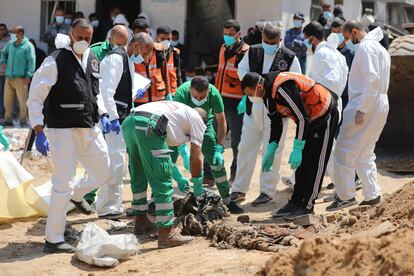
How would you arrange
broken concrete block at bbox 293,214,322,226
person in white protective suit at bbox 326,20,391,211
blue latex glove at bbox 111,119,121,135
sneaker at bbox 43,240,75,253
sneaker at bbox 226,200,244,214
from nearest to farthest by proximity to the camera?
sneaker at bbox 43,240,75,253, broken concrete block at bbox 293,214,322,226, blue latex glove at bbox 111,119,121,135, person in white protective suit at bbox 326,20,391,211, sneaker at bbox 226,200,244,214

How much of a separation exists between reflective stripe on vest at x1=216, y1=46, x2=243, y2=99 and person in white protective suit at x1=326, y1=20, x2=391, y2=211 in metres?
2.09

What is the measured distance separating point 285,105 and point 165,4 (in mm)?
9783

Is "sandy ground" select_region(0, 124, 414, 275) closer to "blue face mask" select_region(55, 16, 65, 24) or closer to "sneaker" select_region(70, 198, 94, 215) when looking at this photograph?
"sneaker" select_region(70, 198, 94, 215)

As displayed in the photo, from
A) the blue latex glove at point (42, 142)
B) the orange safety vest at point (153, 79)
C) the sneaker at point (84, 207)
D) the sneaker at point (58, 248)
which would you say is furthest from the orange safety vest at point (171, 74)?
the sneaker at point (58, 248)

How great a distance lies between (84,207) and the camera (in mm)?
8938


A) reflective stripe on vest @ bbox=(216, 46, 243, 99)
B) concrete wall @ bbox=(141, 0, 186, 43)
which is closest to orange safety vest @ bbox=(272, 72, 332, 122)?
reflective stripe on vest @ bbox=(216, 46, 243, 99)

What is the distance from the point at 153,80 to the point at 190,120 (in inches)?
105

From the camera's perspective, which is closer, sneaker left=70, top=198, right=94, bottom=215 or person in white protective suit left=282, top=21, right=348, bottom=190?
sneaker left=70, top=198, right=94, bottom=215

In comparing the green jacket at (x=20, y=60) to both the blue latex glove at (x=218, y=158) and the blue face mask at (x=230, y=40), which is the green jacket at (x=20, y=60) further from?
the blue latex glove at (x=218, y=158)

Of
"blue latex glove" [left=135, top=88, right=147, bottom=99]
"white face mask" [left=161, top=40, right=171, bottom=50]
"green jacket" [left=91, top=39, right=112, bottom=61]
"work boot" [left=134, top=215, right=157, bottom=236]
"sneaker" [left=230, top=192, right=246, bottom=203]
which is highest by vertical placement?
"green jacket" [left=91, top=39, right=112, bottom=61]

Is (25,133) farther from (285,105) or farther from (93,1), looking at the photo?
(285,105)

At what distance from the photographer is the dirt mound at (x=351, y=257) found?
192 inches

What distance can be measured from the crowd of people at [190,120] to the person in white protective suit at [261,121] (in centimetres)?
1

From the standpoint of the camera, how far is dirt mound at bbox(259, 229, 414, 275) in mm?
4879
